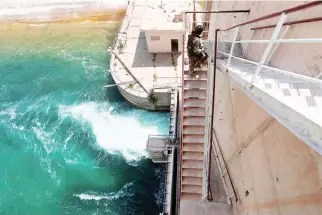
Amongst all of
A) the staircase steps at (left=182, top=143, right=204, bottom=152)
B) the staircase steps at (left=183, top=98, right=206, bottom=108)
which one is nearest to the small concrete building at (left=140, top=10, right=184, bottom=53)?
the staircase steps at (left=183, top=98, right=206, bottom=108)

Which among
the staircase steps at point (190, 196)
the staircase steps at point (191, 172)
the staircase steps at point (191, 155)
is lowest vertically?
the staircase steps at point (190, 196)

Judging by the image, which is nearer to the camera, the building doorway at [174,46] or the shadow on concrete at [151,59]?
the shadow on concrete at [151,59]

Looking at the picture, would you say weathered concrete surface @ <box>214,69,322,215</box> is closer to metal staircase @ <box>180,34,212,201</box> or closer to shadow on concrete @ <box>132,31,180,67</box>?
metal staircase @ <box>180,34,212,201</box>

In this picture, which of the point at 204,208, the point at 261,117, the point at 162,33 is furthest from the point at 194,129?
the point at 162,33

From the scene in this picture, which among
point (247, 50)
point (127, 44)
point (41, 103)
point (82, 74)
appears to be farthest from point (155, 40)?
point (247, 50)

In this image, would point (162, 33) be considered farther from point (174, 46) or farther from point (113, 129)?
point (113, 129)

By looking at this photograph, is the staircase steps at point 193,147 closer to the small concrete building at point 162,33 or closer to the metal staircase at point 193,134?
the metal staircase at point 193,134

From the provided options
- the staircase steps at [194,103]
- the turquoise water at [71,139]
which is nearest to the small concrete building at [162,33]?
the turquoise water at [71,139]
